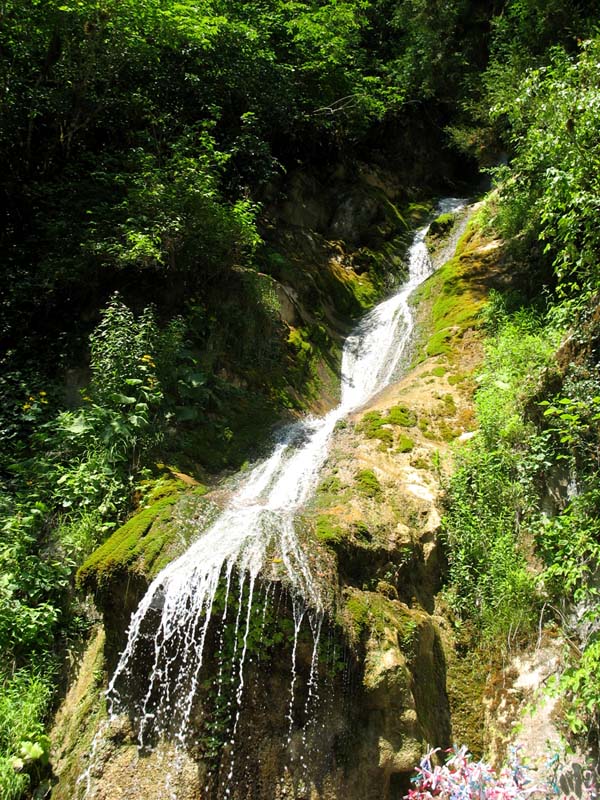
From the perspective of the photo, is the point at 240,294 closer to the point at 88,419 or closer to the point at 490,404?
the point at 88,419

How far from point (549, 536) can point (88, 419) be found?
4.99 meters

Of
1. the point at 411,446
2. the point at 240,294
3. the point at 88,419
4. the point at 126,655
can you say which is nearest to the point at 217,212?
the point at 240,294

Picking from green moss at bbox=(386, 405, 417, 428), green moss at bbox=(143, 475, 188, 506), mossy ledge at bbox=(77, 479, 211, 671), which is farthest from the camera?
green moss at bbox=(386, 405, 417, 428)

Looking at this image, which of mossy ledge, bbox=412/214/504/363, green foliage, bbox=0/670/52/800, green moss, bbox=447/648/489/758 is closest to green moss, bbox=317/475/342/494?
green moss, bbox=447/648/489/758

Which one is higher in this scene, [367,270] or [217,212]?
[217,212]

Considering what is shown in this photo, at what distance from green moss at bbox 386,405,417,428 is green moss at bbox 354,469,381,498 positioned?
1089 millimetres

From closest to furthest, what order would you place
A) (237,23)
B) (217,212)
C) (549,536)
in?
(549,536)
(217,212)
(237,23)

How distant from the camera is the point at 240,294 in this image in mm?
9641

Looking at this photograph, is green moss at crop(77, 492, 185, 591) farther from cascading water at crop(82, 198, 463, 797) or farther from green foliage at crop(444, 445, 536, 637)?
green foliage at crop(444, 445, 536, 637)

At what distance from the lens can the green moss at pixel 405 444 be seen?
7062 millimetres

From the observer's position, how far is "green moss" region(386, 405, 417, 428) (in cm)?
751

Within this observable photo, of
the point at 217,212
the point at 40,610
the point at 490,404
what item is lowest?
the point at 490,404

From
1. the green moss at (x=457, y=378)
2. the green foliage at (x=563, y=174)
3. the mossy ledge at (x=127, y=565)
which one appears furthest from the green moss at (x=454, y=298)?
the mossy ledge at (x=127, y=565)

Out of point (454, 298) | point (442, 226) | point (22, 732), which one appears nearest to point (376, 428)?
point (454, 298)
